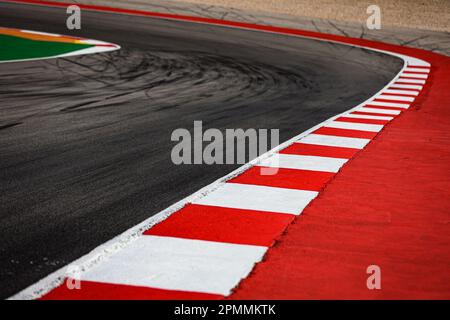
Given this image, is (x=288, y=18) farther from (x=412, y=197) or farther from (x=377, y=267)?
(x=377, y=267)

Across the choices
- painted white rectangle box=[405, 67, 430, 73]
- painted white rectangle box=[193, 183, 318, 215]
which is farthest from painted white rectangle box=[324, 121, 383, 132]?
painted white rectangle box=[405, 67, 430, 73]

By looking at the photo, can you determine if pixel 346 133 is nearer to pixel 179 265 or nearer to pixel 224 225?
pixel 224 225

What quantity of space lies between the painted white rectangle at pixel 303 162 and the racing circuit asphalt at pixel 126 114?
46 centimetres

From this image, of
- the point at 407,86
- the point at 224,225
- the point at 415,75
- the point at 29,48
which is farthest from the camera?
the point at 415,75

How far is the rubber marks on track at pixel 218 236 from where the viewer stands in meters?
3.55

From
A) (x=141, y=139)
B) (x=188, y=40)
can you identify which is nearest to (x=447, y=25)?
(x=188, y=40)

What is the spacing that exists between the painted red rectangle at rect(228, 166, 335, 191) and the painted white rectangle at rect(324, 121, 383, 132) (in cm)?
246

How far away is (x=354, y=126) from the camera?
873 centimetres

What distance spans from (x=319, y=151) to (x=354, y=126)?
1.66m

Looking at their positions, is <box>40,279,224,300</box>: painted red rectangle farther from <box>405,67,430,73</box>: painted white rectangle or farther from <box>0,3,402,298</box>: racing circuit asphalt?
<box>405,67,430,73</box>: painted white rectangle

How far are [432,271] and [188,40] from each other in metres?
14.9

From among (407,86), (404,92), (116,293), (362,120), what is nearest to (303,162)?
(362,120)

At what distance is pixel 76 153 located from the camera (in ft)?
20.7
